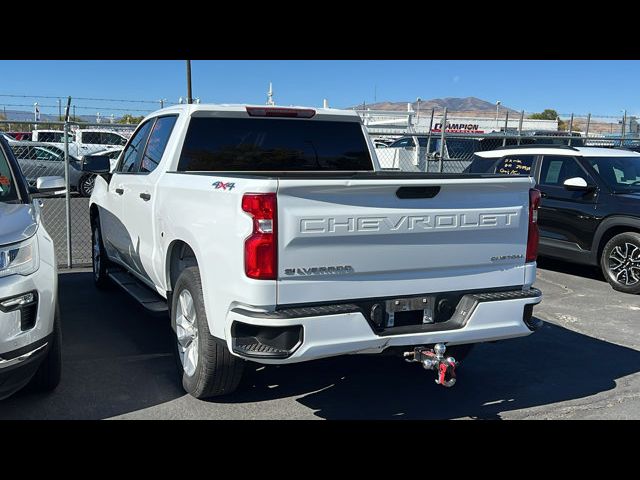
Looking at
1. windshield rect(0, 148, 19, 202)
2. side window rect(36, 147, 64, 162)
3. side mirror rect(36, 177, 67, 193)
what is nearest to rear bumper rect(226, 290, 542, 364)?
windshield rect(0, 148, 19, 202)

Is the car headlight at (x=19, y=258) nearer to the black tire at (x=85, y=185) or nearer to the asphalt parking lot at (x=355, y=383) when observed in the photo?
the asphalt parking lot at (x=355, y=383)

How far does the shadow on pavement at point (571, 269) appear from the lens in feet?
29.9

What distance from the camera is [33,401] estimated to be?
4.28 metres

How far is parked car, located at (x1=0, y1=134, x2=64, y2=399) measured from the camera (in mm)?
3625

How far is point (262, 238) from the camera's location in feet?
11.2

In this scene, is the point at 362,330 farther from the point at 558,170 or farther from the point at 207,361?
the point at 558,170

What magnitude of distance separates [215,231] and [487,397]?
2.31 metres

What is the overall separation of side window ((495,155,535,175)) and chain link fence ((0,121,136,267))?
5667 millimetres

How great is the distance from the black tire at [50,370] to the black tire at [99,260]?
9.54 ft

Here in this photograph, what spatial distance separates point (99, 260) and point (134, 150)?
179 cm

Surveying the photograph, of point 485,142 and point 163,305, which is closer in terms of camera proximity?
point 163,305

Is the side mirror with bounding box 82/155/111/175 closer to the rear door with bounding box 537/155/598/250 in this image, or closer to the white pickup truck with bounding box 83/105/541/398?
the white pickup truck with bounding box 83/105/541/398
